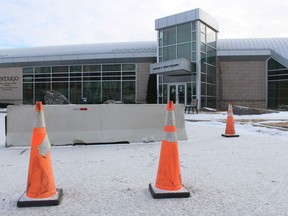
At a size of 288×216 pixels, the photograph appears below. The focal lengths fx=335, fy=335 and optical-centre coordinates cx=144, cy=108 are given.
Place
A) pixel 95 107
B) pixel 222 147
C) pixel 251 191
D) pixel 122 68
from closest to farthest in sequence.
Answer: pixel 251 191, pixel 222 147, pixel 95 107, pixel 122 68

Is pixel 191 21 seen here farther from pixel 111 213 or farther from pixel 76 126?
pixel 111 213

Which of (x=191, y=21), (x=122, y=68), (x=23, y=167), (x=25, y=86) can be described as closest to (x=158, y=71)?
(x=191, y=21)

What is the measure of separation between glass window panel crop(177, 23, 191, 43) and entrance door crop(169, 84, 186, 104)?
4.13 m

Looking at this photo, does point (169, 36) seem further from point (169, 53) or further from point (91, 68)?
point (91, 68)

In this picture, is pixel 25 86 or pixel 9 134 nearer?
pixel 9 134

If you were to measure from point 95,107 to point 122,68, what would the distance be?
94.2 ft

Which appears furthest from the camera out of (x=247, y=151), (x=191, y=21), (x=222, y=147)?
(x=191, y=21)

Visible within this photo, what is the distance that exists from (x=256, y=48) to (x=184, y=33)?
811 centimetres

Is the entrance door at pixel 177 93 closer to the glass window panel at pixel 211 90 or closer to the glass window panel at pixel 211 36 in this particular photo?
the glass window panel at pixel 211 90

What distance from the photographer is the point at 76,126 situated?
8180 mm

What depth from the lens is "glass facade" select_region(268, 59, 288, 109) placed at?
106 ft

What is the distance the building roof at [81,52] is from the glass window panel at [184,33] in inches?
212

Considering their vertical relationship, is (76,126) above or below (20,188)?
above

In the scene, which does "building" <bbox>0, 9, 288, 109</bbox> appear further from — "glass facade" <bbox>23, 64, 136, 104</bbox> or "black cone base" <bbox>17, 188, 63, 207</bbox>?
"black cone base" <bbox>17, 188, 63, 207</bbox>
